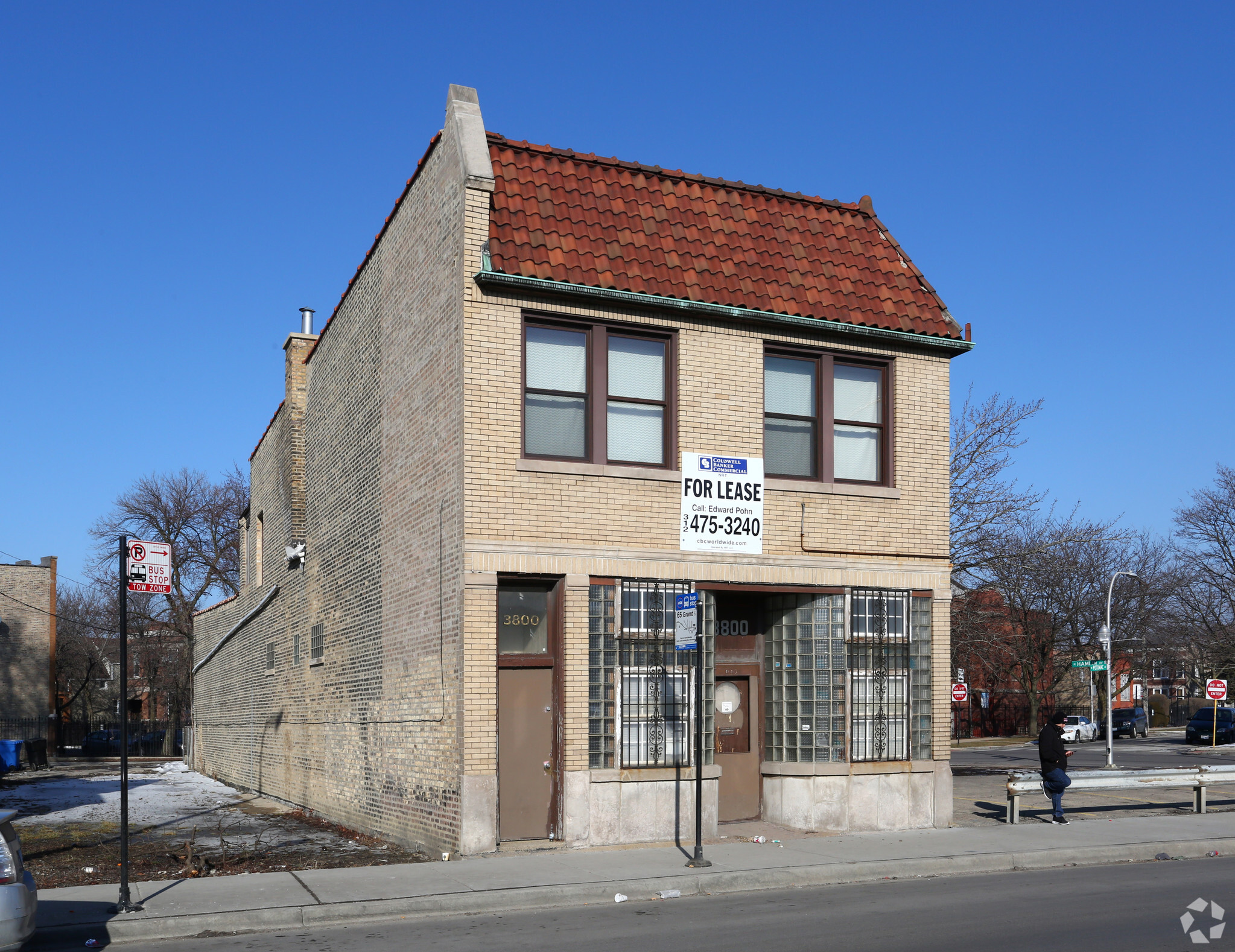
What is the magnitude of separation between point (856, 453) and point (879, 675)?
317cm

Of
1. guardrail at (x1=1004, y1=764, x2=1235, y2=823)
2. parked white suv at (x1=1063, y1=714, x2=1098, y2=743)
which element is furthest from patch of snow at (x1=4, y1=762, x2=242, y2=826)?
parked white suv at (x1=1063, y1=714, x2=1098, y2=743)

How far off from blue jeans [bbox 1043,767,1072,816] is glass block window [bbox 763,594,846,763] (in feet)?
11.5

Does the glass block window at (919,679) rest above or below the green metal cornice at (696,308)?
below

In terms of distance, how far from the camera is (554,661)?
580 inches

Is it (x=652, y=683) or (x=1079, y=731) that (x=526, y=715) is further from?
(x=1079, y=731)

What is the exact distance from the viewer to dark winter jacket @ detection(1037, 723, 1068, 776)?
1725 cm

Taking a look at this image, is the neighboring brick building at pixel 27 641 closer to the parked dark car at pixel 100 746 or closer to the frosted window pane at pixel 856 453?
the parked dark car at pixel 100 746

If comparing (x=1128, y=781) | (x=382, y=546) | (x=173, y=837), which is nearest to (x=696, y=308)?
(x=382, y=546)

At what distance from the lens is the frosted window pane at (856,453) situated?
16859 millimetres

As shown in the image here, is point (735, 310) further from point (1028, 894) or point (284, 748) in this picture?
point (284, 748)

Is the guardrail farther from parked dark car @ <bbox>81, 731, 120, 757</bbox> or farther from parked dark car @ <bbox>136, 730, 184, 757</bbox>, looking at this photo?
parked dark car @ <bbox>136, 730, 184, 757</bbox>

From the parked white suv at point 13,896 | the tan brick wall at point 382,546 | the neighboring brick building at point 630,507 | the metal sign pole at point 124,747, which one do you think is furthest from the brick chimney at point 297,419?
the parked white suv at point 13,896

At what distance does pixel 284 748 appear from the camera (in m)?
24.7

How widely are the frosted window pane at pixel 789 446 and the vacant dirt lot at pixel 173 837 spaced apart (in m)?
7.00
